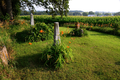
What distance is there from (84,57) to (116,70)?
1.65 m

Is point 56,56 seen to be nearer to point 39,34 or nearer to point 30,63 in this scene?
point 30,63

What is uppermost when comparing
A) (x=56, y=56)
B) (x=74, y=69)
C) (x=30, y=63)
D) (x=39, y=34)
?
(x=39, y=34)

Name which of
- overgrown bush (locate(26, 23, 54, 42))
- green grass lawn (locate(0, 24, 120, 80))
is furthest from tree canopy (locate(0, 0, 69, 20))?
green grass lawn (locate(0, 24, 120, 80))

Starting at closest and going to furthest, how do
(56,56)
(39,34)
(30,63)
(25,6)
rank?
1. (56,56)
2. (30,63)
3. (39,34)
4. (25,6)

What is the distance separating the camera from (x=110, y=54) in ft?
18.4

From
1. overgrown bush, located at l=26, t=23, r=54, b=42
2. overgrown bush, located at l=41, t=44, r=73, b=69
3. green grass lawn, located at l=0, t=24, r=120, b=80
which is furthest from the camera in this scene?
overgrown bush, located at l=26, t=23, r=54, b=42

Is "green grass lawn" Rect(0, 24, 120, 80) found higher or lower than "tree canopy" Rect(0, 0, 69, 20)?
lower

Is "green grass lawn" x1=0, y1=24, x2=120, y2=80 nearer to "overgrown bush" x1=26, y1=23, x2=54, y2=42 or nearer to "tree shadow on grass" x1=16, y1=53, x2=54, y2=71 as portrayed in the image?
"tree shadow on grass" x1=16, y1=53, x2=54, y2=71

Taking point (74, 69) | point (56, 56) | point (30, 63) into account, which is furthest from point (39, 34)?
point (74, 69)

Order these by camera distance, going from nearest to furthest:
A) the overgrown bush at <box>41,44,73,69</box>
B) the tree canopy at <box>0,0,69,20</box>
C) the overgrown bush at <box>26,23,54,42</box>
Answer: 1. the overgrown bush at <box>41,44,73,69</box>
2. the overgrown bush at <box>26,23,54,42</box>
3. the tree canopy at <box>0,0,69,20</box>

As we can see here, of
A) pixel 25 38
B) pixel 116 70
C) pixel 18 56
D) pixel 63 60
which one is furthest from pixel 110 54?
pixel 25 38

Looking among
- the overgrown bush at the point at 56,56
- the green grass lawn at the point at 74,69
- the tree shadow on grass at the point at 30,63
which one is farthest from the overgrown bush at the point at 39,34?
the overgrown bush at the point at 56,56

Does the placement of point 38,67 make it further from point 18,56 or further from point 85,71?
point 85,71

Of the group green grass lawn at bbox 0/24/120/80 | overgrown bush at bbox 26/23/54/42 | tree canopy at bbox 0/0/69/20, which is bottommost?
green grass lawn at bbox 0/24/120/80
